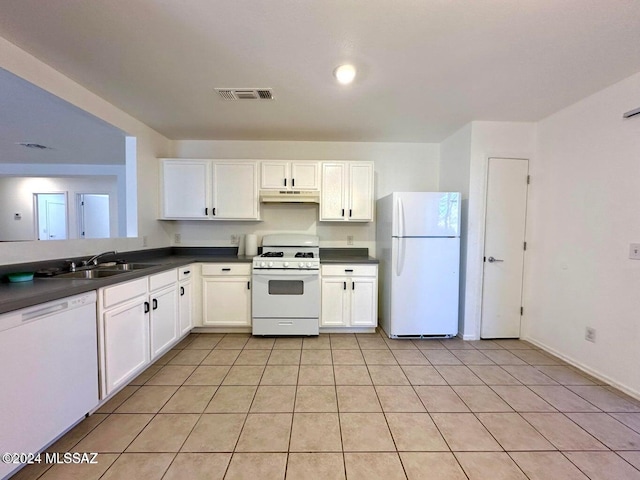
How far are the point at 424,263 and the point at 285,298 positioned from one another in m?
1.60

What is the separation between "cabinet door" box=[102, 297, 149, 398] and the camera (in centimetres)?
179

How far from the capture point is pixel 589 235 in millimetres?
2336

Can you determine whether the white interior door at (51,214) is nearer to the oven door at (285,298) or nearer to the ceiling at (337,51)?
the ceiling at (337,51)

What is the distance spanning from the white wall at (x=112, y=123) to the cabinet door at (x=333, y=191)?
205 centimetres

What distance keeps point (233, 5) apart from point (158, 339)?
2.55 meters

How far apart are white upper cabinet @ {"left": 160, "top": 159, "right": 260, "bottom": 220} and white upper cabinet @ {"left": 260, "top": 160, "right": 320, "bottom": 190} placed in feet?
0.54

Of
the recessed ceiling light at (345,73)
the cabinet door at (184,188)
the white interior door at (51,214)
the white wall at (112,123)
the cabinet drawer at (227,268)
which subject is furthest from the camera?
the white interior door at (51,214)

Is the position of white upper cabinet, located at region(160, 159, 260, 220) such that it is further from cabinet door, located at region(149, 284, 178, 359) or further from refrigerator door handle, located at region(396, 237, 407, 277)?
refrigerator door handle, located at region(396, 237, 407, 277)

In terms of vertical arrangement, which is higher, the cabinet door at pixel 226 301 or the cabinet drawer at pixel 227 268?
the cabinet drawer at pixel 227 268

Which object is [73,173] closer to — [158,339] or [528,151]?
A: [158,339]

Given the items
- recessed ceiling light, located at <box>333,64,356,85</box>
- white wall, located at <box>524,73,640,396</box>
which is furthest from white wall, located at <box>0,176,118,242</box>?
white wall, located at <box>524,73,640,396</box>

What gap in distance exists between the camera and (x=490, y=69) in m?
1.95

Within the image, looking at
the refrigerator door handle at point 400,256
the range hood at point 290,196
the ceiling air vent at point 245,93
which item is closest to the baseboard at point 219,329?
the range hood at point 290,196

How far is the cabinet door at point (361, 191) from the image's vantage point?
129 inches
